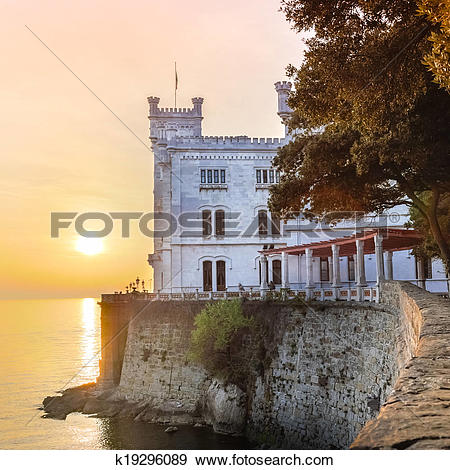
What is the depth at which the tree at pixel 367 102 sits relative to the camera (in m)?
11.3

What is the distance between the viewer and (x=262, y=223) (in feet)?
126

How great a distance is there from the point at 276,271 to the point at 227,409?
13408 millimetres

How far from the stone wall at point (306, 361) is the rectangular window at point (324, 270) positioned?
8.68 meters

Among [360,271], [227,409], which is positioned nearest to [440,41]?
[360,271]

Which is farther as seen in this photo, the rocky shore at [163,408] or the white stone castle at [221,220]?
the white stone castle at [221,220]

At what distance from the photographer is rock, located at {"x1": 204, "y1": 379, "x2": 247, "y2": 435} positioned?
24781 millimetres

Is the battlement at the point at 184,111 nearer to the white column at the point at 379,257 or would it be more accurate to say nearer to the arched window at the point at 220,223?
the arched window at the point at 220,223

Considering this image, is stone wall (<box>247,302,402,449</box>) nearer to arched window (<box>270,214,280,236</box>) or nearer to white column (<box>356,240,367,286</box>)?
white column (<box>356,240,367,286</box>)

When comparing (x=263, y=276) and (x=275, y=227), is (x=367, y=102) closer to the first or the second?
(x=263, y=276)

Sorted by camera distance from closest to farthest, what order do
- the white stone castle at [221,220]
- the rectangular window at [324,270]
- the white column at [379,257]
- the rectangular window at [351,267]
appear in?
the white column at [379,257] → the rectangular window at [351,267] → the rectangular window at [324,270] → the white stone castle at [221,220]

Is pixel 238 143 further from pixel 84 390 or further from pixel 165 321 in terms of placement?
pixel 84 390

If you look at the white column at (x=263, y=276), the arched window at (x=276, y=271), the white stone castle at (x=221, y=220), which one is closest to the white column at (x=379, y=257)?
the white column at (x=263, y=276)

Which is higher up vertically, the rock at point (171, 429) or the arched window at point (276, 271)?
the arched window at point (276, 271)
